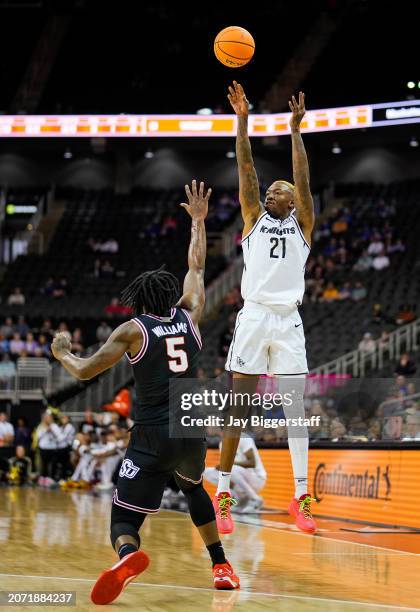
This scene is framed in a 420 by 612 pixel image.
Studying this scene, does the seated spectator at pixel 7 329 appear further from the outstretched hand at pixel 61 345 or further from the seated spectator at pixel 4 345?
the outstretched hand at pixel 61 345

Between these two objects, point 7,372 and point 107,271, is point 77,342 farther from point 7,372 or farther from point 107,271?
point 107,271

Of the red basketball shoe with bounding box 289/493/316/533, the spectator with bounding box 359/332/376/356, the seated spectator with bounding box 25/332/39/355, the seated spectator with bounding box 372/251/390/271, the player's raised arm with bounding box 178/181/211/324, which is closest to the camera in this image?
the player's raised arm with bounding box 178/181/211/324

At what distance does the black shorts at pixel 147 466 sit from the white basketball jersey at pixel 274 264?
171cm

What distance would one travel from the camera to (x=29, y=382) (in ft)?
82.0

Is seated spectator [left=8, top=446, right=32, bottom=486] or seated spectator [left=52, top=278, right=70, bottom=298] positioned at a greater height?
seated spectator [left=52, top=278, right=70, bottom=298]

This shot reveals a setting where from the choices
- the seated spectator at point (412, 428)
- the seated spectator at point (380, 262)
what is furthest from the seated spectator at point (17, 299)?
the seated spectator at point (412, 428)

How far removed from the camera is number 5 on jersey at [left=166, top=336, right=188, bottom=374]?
6.69 m

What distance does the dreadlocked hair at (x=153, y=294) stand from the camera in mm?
6777

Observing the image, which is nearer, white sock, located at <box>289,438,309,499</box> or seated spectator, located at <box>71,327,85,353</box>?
white sock, located at <box>289,438,309,499</box>

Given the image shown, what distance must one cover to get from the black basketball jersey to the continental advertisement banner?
5866 mm

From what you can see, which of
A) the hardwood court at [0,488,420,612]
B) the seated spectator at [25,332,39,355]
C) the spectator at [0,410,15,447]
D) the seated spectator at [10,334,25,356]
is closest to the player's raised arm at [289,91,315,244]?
the hardwood court at [0,488,420,612]

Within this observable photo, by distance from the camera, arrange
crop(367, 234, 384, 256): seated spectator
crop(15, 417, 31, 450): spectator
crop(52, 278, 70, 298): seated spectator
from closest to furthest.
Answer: crop(15, 417, 31, 450): spectator → crop(367, 234, 384, 256): seated spectator → crop(52, 278, 70, 298): seated spectator

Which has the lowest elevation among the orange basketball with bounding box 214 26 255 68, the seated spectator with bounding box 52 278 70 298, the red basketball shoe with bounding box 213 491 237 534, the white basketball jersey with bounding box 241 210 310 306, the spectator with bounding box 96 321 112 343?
the red basketball shoe with bounding box 213 491 237 534

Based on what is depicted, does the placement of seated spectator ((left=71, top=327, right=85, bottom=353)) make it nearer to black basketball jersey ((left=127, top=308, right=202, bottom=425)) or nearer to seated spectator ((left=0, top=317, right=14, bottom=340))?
seated spectator ((left=0, top=317, right=14, bottom=340))
